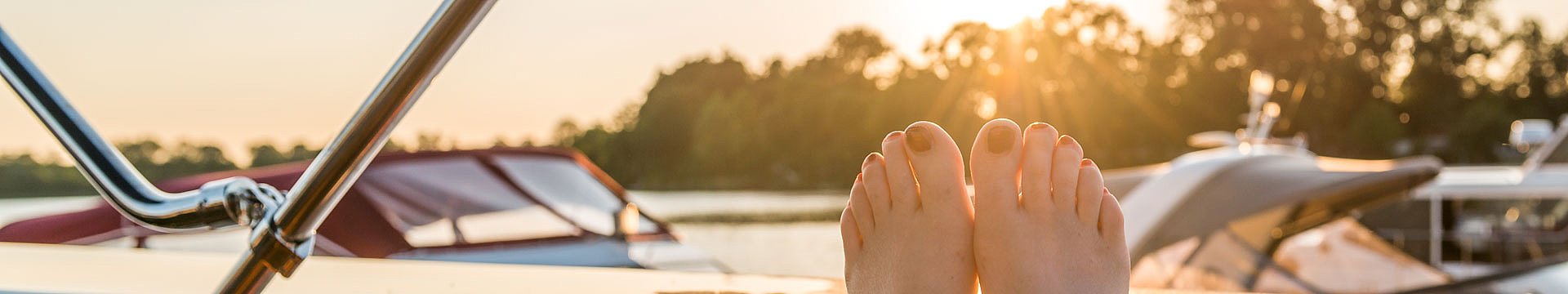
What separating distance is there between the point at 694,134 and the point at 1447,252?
198 inches

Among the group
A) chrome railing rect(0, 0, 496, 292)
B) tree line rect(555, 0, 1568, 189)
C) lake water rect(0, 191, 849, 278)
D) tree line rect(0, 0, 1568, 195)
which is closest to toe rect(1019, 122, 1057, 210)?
chrome railing rect(0, 0, 496, 292)

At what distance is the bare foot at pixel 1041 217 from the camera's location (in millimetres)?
587

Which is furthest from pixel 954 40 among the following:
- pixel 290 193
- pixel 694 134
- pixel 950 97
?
pixel 694 134

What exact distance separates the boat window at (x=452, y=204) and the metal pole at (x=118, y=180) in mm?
1091

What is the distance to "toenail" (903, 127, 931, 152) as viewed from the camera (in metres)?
0.65

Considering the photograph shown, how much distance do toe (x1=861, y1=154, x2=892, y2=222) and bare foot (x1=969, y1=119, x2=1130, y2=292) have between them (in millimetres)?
89

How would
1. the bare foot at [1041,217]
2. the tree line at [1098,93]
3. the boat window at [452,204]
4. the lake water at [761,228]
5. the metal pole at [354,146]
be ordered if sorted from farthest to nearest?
the lake water at [761,228]
the tree line at [1098,93]
the boat window at [452,204]
the bare foot at [1041,217]
the metal pole at [354,146]

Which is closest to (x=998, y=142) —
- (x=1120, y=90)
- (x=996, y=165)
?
(x=996, y=165)

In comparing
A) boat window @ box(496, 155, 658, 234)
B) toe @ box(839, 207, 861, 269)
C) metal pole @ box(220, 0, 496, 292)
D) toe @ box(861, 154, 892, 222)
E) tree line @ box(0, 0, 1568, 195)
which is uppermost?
tree line @ box(0, 0, 1568, 195)

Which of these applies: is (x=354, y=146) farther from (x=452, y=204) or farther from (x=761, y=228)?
(x=761, y=228)

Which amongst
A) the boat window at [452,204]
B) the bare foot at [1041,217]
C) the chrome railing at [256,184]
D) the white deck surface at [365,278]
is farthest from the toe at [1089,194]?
the boat window at [452,204]

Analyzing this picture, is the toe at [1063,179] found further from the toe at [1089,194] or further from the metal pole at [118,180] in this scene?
the metal pole at [118,180]

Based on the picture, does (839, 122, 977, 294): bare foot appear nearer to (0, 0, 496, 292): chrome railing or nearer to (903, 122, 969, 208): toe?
(903, 122, 969, 208): toe

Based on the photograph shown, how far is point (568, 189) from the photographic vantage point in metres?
1.54
